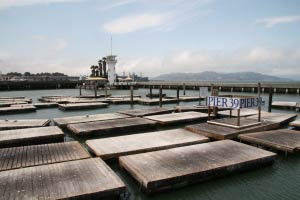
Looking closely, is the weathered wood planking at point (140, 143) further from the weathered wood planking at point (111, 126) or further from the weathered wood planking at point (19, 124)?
the weathered wood planking at point (19, 124)

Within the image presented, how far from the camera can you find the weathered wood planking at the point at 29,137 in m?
10.8

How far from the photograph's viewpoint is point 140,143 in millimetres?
10078

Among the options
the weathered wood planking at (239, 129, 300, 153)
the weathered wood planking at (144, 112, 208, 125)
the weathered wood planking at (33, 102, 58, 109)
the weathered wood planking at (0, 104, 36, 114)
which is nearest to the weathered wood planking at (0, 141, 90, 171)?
the weathered wood planking at (239, 129, 300, 153)

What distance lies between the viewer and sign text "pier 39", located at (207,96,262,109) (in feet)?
39.6

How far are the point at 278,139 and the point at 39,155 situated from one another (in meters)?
9.58

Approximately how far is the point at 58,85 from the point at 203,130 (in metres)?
66.1

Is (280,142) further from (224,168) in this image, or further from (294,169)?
(224,168)

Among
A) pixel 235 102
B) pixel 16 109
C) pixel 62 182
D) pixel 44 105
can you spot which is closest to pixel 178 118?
pixel 235 102

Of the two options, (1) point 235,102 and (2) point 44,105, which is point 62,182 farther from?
(2) point 44,105

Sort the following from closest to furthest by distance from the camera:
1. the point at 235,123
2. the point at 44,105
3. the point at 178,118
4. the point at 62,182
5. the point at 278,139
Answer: the point at 62,182, the point at 278,139, the point at 235,123, the point at 178,118, the point at 44,105

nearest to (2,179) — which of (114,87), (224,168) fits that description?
(224,168)

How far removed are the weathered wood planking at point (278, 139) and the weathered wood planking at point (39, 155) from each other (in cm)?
698

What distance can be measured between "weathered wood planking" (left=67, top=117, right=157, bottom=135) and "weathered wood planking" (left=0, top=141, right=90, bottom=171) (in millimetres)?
3633

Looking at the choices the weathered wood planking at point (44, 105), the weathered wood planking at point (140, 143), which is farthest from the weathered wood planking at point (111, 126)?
the weathered wood planking at point (44, 105)
